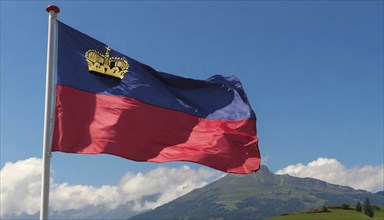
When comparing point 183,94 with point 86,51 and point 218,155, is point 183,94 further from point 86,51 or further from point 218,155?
point 86,51

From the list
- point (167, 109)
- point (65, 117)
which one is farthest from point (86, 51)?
point (167, 109)

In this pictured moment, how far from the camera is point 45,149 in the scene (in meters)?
14.2

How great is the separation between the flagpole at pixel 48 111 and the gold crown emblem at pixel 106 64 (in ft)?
5.05

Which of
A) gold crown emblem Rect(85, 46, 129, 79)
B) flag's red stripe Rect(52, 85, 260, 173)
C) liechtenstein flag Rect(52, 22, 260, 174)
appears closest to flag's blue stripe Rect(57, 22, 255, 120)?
liechtenstein flag Rect(52, 22, 260, 174)

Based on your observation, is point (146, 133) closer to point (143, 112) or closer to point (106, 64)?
point (143, 112)

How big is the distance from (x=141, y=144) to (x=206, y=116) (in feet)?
12.4

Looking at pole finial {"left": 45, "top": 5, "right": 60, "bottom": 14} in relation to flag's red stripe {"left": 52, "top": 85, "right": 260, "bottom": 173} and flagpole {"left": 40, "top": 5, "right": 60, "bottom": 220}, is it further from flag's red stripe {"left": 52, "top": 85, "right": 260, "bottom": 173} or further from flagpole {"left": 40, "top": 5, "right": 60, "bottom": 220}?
flag's red stripe {"left": 52, "top": 85, "right": 260, "bottom": 173}

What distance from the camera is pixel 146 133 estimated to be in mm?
17797

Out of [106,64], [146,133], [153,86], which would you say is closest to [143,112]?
[146,133]

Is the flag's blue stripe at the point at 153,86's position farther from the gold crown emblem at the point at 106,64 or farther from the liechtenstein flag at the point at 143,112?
the gold crown emblem at the point at 106,64

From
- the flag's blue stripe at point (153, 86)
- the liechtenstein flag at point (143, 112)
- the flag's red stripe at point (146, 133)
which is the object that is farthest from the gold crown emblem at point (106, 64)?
the flag's red stripe at point (146, 133)

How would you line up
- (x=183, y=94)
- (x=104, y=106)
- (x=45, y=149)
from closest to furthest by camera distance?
(x=45, y=149), (x=104, y=106), (x=183, y=94)

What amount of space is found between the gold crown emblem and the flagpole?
154 centimetres

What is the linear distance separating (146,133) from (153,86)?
76.7 inches
